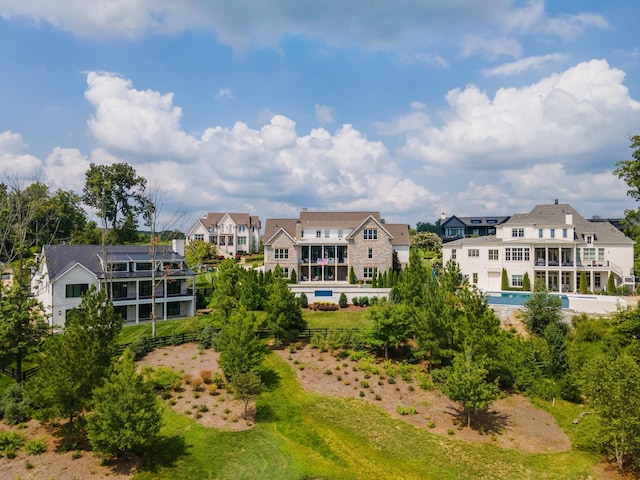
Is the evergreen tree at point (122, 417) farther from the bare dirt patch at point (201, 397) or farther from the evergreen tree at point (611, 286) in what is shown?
the evergreen tree at point (611, 286)

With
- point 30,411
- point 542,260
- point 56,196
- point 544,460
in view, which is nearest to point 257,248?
point 56,196

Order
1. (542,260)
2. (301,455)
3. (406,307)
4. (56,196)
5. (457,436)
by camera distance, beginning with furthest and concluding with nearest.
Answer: (56,196)
(542,260)
(406,307)
(457,436)
(301,455)

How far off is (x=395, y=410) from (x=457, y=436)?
4.36 metres

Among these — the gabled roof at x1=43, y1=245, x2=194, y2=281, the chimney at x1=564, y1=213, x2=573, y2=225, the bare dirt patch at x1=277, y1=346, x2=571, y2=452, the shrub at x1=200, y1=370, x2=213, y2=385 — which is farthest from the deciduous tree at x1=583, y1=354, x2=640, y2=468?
the gabled roof at x1=43, y1=245, x2=194, y2=281

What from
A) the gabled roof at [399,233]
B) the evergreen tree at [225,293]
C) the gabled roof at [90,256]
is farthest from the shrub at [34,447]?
the gabled roof at [399,233]

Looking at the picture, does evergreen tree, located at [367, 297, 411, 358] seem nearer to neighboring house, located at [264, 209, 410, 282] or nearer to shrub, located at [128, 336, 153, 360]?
neighboring house, located at [264, 209, 410, 282]

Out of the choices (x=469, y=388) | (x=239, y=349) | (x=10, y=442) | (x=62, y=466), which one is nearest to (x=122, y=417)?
(x=62, y=466)

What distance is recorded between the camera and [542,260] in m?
48.6

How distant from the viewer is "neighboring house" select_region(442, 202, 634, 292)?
4697cm

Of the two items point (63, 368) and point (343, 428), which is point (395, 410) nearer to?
point (343, 428)

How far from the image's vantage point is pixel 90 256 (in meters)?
44.1

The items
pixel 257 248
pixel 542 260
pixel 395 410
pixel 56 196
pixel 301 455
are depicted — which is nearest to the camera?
pixel 301 455

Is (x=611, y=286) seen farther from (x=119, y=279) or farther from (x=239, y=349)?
(x=119, y=279)

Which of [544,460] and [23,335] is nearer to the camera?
[544,460]
